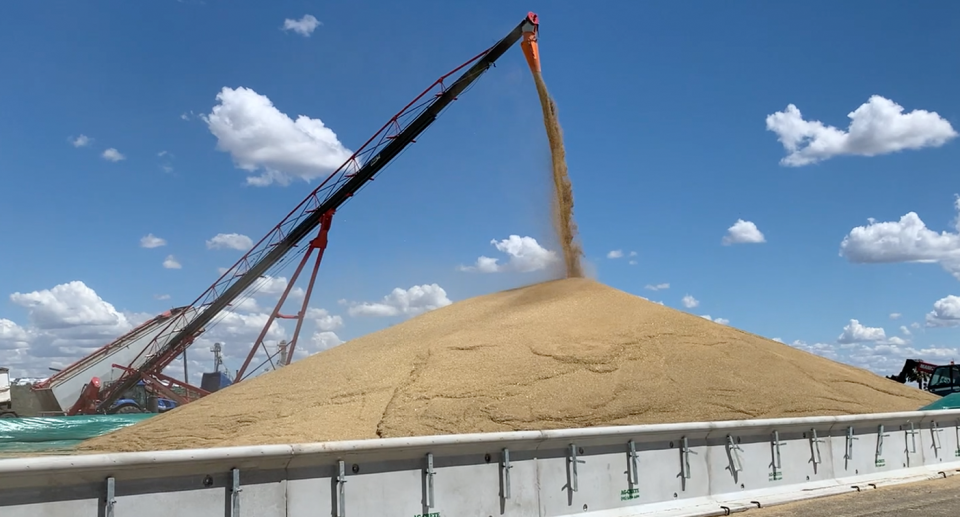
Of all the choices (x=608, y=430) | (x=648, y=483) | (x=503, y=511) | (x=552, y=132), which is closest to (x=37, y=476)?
(x=503, y=511)

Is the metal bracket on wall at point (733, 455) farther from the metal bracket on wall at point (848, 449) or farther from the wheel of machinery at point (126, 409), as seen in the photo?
the wheel of machinery at point (126, 409)

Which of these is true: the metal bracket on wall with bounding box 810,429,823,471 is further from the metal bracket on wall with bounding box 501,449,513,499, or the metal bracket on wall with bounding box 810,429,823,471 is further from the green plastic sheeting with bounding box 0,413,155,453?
the green plastic sheeting with bounding box 0,413,155,453

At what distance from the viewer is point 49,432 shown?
25.1m

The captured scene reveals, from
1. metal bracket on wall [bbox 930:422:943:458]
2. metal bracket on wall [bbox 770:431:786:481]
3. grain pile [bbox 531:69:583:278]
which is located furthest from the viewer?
grain pile [bbox 531:69:583:278]

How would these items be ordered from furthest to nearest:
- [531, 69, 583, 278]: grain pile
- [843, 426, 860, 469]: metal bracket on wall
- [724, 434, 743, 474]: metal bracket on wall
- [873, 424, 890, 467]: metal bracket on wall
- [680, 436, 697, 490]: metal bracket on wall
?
1. [531, 69, 583, 278]: grain pile
2. [873, 424, 890, 467]: metal bracket on wall
3. [843, 426, 860, 469]: metal bracket on wall
4. [724, 434, 743, 474]: metal bracket on wall
5. [680, 436, 697, 490]: metal bracket on wall

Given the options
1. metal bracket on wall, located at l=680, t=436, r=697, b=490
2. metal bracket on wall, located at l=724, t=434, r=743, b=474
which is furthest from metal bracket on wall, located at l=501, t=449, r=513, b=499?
metal bracket on wall, located at l=724, t=434, r=743, b=474

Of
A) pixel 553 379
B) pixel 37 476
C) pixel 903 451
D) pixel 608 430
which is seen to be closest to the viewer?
pixel 37 476

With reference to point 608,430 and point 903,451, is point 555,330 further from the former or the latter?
point 608,430

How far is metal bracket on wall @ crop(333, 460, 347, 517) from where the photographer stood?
611 centimetres

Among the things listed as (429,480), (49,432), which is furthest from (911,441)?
(49,432)

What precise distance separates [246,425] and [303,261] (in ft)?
59.3

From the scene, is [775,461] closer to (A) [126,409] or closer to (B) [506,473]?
(B) [506,473]

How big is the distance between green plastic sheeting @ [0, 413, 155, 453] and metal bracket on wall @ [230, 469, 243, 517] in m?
15.0

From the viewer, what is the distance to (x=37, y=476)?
16.3 feet
